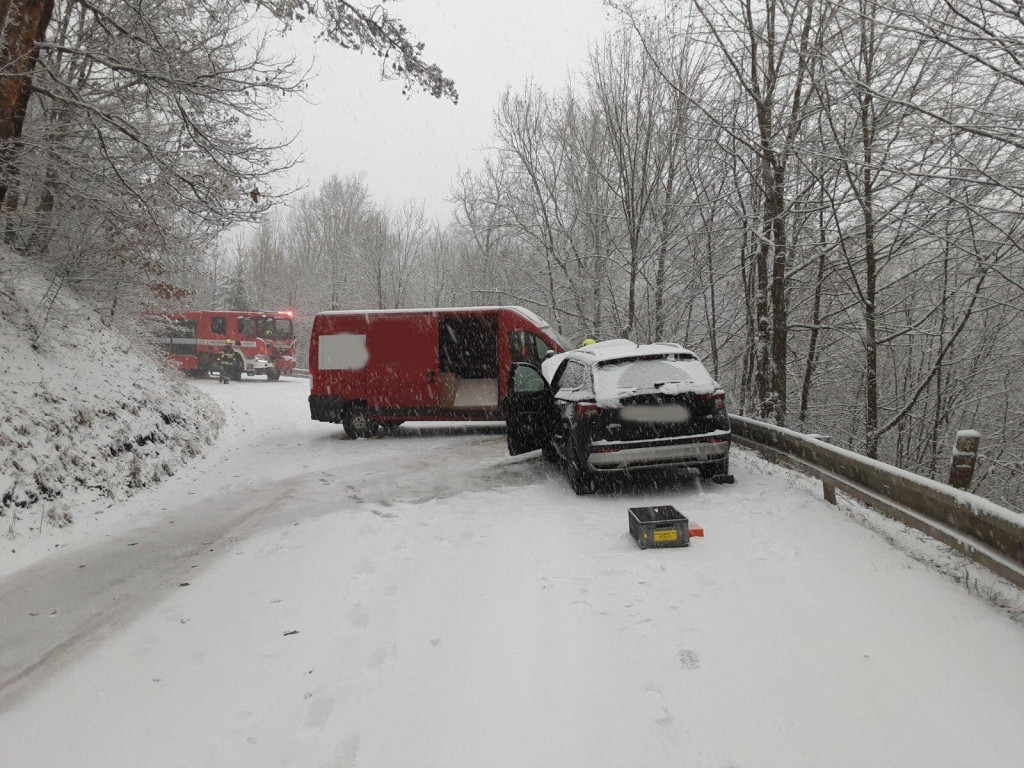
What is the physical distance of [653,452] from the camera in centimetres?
643

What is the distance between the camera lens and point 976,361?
14.3m

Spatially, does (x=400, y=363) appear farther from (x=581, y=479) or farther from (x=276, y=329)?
(x=276, y=329)

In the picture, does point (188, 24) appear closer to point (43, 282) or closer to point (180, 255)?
point (180, 255)

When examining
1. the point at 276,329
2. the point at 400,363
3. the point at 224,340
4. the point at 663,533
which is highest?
the point at 276,329

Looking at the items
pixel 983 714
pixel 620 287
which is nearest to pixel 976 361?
Result: pixel 620 287

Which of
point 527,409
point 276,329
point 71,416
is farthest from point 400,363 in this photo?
point 276,329

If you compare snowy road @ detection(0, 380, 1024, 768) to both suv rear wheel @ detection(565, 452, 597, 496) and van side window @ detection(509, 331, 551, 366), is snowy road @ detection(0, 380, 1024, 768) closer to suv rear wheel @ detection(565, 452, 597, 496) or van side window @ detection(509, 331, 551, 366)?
suv rear wheel @ detection(565, 452, 597, 496)

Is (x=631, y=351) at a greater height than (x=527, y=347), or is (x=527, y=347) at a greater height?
(x=527, y=347)

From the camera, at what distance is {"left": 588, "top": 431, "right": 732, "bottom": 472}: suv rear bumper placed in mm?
6426

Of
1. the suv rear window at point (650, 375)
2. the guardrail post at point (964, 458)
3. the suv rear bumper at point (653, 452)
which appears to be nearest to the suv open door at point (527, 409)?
the suv rear window at point (650, 375)

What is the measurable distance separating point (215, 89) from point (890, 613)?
8293 millimetres

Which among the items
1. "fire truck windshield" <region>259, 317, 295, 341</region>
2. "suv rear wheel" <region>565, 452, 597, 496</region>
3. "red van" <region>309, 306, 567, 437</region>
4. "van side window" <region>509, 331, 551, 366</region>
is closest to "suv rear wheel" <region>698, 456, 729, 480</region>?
"suv rear wheel" <region>565, 452, 597, 496</region>

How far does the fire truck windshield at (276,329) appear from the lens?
2908 cm

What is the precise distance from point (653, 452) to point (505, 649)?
11.3 ft
